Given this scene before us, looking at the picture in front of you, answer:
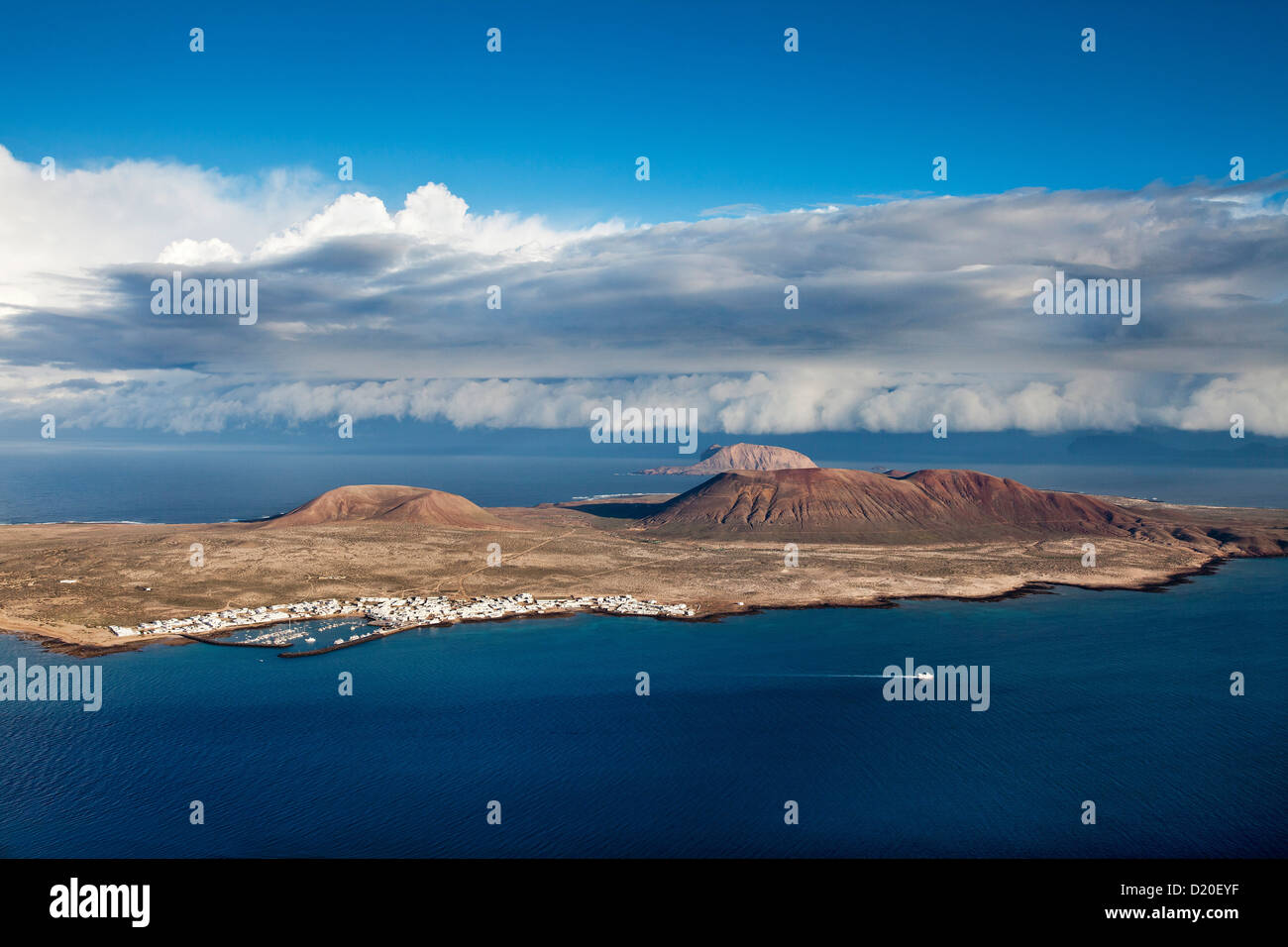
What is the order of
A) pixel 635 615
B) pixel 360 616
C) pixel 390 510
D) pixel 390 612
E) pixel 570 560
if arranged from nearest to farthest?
pixel 360 616
pixel 390 612
pixel 635 615
pixel 570 560
pixel 390 510

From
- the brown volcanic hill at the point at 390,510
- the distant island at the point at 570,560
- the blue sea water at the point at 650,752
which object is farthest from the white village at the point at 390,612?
the brown volcanic hill at the point at 390,510

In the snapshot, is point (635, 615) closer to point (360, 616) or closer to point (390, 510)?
point (360, 616)

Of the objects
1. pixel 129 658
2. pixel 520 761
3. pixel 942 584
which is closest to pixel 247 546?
pixel 129 658

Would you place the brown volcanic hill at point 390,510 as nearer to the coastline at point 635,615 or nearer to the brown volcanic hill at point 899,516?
the brown volcanic hill at point 899,516

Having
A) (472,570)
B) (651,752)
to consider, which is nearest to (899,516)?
(472,570)

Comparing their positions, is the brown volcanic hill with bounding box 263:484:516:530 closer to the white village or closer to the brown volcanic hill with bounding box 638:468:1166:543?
the brown volcanic hill with bounding box 638:468:1166:543

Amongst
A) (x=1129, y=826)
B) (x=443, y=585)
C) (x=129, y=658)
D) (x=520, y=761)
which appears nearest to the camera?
(x=1129, y=826)
